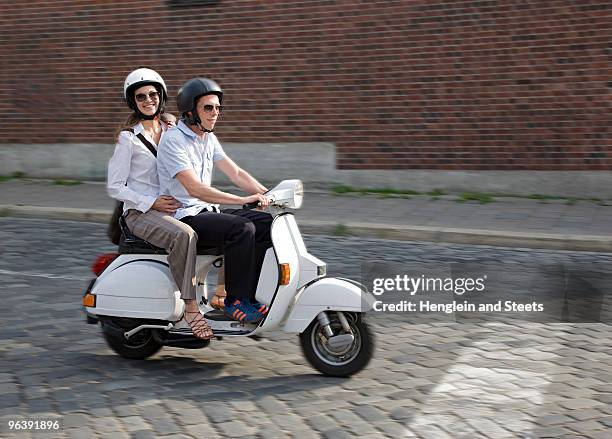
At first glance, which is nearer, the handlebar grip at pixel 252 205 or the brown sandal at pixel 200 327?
the handlebar grip at pixel 252 205

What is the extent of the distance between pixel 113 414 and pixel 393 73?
377 inches

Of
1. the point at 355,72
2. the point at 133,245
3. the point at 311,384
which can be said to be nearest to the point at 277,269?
the point at 311,384

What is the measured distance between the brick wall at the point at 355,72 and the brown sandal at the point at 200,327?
829cm

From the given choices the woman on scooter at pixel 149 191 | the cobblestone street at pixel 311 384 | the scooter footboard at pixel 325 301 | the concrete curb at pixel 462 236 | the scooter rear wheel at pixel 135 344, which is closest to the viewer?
the cobblestone street at pixel 311 384

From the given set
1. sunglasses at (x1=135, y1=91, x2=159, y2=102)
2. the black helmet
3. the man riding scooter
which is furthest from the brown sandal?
sunglasses at (x1=135, y1=91, x2=159, y2=102)

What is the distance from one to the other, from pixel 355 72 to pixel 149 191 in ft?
27.8

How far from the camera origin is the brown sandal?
18.4 ft

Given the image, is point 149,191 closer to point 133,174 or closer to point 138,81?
point 133,174

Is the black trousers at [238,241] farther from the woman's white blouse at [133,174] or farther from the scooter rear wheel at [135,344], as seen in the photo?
the scooter rear wheel at [135,344]

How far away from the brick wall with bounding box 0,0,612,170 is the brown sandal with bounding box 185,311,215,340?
8289mm

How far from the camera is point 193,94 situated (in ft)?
18.5

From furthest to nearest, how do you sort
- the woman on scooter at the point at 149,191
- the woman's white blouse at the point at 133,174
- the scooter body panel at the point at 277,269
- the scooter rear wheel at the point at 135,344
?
the scooter rear wheel at the point at 135,344, the woman's white blouse at the point at 133,174, the woman on scooter at the point at 149,191, the scooter body panel at the point at 277,269

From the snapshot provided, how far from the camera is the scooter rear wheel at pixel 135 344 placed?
598 cm

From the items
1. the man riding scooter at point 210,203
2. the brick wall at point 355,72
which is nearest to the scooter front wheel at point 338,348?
the man riding scooter at point 210,203
